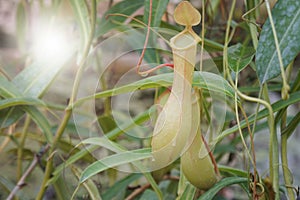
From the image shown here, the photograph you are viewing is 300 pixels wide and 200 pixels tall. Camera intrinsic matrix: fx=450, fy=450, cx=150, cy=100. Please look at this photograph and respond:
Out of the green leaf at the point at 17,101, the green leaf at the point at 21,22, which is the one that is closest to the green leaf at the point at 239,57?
the green leaf at the point at 17,101

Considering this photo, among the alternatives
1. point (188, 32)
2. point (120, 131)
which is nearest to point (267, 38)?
point (188, 32)

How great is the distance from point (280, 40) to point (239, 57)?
0.19ft

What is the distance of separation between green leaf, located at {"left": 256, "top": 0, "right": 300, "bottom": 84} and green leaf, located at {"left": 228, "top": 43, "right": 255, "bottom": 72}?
0.06ft

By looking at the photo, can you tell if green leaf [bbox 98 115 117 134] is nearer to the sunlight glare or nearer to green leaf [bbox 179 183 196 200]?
the sunlight glare

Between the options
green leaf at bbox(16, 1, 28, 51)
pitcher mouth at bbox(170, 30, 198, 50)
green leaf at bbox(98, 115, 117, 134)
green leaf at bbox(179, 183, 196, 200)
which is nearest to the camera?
pitcher mouth at bbox(170, 30, 198, 50)

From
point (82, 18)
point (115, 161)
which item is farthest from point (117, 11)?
point (115, 161)

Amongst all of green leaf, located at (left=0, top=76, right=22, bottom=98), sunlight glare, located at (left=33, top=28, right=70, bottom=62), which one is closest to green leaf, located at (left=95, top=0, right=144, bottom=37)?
sunlight glare, located at (left=33, top=28, right=70, bottom=62)

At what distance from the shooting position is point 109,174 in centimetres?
92

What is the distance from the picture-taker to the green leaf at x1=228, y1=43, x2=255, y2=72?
19.5 inches

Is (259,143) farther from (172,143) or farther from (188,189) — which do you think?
(172,143)

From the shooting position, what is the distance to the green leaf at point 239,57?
50 cm

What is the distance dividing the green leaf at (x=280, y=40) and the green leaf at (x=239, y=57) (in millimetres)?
17

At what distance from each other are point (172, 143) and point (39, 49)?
0.50m

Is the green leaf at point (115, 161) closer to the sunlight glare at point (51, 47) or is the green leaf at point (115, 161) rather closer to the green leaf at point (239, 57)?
the green leaf at point (239, 57)
